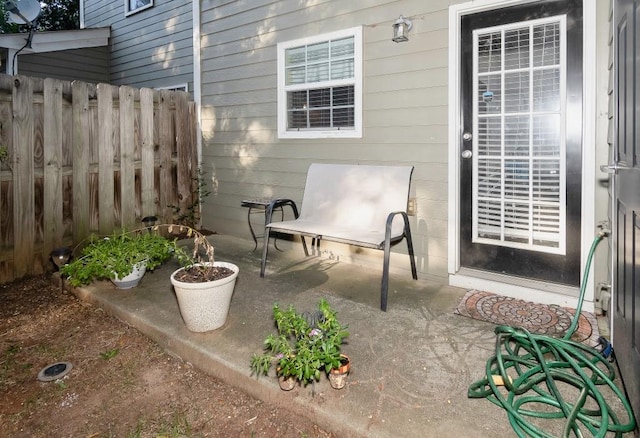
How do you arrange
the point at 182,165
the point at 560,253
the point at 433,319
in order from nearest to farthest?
the point at 433,319, the point at 560,253, the point at 182,165

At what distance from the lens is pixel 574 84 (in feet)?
9.33

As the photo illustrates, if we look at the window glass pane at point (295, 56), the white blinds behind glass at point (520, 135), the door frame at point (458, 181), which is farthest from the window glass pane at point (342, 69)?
the white blinds behind glass at point (520, 135)

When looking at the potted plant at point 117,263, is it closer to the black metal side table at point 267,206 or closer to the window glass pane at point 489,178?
the black metal side table at point 267,206

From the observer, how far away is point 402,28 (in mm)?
3430

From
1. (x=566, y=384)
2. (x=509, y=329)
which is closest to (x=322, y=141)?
(x=509, y=329)

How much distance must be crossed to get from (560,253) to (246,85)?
3554 mm

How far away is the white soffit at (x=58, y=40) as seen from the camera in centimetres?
623

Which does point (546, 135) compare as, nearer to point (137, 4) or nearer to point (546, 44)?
point (546, 44)

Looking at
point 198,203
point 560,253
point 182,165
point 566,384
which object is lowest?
point 566,384

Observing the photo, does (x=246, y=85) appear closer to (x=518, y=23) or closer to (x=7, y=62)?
(x=518, y=23)

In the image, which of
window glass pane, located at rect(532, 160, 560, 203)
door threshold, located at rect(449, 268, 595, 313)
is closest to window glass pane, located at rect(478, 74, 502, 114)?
window glass pane, located at rect(532, 160, 560, 203)

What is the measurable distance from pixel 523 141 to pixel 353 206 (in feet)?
4.57

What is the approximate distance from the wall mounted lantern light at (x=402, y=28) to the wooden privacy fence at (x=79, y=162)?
2.81m

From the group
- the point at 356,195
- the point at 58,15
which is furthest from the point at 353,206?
the point at 58,15
